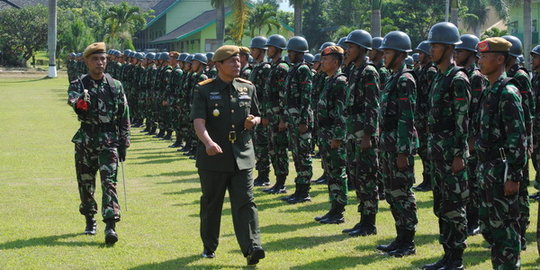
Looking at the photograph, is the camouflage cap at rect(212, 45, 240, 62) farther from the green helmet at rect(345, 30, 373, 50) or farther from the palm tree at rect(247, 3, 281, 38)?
the palm tree at rect(247, 3, 281, 38)

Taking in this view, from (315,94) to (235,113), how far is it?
221 inches

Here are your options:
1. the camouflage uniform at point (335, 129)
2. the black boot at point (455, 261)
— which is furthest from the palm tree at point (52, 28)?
the black boot at point (455, 261)

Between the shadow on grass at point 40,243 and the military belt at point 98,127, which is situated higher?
the military belt at point 98,127

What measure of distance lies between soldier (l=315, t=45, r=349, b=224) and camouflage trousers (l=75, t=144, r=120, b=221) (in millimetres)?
2773

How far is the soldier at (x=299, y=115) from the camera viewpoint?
452 inches

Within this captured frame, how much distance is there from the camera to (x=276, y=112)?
495 inches

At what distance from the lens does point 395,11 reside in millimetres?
59969

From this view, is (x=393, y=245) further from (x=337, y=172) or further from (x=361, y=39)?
(x=361, y=39)

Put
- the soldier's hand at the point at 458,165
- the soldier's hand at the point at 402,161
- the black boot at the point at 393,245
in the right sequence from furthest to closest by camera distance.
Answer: the black boot at the point at 393,245 < the soldier's hand at the point at 402,161 < the soldier's hand at the point at 458,165

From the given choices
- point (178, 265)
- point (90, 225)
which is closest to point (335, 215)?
point (178, 265)

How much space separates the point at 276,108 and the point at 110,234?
4.48 metres

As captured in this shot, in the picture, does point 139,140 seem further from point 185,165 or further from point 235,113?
point 235,113

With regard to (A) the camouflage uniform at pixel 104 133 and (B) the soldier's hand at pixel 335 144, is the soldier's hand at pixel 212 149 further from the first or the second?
(B) the soldier's hand at pixel 335 144

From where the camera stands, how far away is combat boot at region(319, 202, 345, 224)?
1004 centimetres
